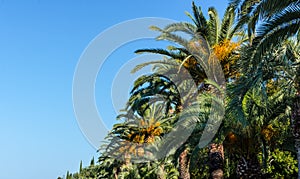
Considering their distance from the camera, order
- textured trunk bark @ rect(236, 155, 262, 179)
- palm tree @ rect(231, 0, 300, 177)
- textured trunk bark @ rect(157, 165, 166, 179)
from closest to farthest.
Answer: palm tree @ rect(231, 0, 300, 177), textured trunk bark @ rect(236, 155, 262, 179), textured trunk bark @ rect(157, 165, 166, 179)

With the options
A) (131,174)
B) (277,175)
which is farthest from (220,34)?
(131,174)

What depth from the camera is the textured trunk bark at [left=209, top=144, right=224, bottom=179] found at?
46.5 ft

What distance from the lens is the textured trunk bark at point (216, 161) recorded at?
1417 centimetres

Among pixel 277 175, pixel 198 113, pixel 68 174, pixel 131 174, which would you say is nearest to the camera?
pixel 198 113

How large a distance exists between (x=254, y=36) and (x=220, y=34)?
5.32 m

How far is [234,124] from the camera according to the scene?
13094 mm

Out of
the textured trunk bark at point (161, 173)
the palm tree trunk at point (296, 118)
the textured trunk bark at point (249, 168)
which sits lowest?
the textured trunk bark at point (249, 168)

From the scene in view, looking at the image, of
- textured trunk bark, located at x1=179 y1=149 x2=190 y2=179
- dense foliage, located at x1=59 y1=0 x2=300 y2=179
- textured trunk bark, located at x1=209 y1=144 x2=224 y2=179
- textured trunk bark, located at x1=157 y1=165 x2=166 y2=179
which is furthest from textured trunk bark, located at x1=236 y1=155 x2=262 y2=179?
textured trunk bark, located at x1=157 y1=165 x2=166 y2=179

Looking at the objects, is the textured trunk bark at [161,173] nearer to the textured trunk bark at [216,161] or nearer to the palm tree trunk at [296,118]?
the textured trunk bark at [216,161]

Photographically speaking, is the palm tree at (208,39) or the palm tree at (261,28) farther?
the palm tree at (208,39)

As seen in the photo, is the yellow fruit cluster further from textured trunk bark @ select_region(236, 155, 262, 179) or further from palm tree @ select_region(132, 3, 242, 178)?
textured trunk bark @ select_region(236, 155, 262, 179)

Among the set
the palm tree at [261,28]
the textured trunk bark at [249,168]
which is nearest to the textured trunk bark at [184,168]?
the textured trunk bark at [249,168]

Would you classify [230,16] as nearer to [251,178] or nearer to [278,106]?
[278,106]

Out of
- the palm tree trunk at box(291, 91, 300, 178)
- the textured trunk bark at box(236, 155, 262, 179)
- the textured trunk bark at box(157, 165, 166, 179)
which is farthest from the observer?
the textured trunk bark at box(157, 165, 166, 179)
